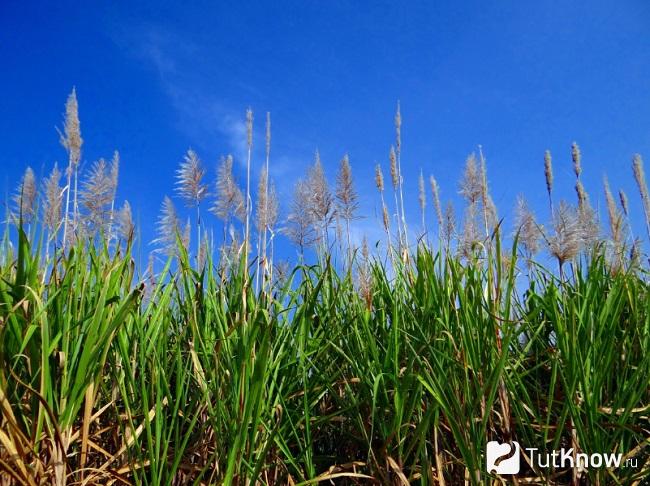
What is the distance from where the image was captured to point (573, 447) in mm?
1798

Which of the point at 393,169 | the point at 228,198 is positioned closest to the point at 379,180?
the point at 393,169

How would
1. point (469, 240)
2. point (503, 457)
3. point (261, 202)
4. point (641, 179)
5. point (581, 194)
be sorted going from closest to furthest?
1. point (503, 457)
2. point (469, 240)
3. point (261, 202)
4. point (581, 194)
5. point (641, 179)

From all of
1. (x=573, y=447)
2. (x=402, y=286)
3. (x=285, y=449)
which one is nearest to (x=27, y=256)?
(x=285, y=449)

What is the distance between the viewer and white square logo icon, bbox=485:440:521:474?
1714 millimetres

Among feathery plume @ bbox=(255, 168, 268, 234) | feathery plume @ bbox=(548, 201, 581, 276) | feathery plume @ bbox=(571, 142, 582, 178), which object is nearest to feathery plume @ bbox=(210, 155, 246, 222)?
feathery plume @ bbox=(255, 168, 268, 234)

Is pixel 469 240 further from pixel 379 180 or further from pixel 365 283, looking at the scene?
pixel 379 180

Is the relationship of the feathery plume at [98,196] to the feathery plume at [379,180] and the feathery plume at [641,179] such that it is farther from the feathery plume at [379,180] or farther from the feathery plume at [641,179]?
the feathery plume at [641,179]

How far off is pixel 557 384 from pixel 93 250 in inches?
67.5

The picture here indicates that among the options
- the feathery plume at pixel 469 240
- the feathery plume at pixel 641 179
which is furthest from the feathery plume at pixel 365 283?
the feathery plume at pixel 641 179

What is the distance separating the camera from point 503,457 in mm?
1777

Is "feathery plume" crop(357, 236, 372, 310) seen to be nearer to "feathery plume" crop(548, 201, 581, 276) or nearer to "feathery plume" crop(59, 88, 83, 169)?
"feathery plume" crop(548, 201, 581, 276)

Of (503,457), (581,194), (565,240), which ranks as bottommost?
(503,457)

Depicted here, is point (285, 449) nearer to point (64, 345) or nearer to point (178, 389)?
point (178, 389)

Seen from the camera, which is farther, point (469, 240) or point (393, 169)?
point (393, 169)
